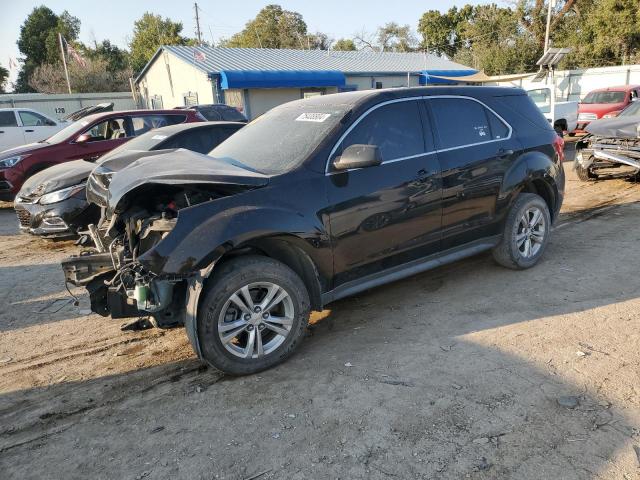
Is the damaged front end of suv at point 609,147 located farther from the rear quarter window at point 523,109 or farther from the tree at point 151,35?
the tree at point 151,35

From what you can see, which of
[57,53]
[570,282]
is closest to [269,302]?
[570,282]

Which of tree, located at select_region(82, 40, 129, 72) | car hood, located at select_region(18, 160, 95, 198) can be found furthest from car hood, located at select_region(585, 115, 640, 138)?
tree, located at select_region(82, 40, 129, 72)

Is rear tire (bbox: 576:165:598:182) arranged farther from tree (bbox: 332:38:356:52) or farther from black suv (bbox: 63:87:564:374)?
tree (bbox: 332:38:356:52)

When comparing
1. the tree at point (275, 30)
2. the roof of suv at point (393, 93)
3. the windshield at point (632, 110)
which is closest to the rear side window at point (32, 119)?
the roof of suv at point (393, 93)

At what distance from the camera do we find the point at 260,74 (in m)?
21.8

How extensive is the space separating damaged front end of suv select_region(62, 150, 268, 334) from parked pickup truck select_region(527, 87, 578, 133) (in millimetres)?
14901

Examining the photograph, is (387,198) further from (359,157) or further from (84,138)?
(84,138)

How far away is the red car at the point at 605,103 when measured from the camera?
16.8 meters

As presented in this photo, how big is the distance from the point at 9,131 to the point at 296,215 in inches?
514

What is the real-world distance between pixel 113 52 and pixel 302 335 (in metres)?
54.6

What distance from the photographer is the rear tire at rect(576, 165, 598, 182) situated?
381 inches

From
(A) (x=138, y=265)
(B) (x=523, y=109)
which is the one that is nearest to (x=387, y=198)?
(A) (x=138, y=265)

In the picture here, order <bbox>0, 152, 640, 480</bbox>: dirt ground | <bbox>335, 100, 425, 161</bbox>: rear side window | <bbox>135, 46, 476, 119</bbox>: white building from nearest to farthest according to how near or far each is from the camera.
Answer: <bbox>0, 152, 640, 480</bbox>: dirt ground < <bbox>335, 100, 425, 161</bbox>: rear side window < <bbox>135, 46, 476, 119</bbox>: white building

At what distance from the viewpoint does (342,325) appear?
4.11 meters
